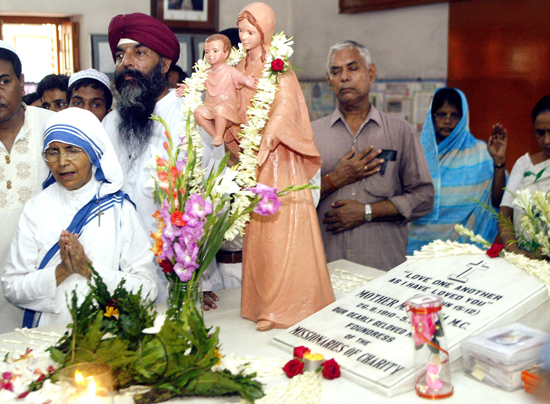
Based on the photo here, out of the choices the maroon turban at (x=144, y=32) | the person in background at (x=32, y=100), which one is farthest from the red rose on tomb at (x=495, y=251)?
the person in background at (x=32, y=100)

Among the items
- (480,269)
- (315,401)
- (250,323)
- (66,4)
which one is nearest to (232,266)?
(250,323)

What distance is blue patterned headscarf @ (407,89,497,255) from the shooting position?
173 inches

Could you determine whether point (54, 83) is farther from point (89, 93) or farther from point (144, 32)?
point (144, 32)

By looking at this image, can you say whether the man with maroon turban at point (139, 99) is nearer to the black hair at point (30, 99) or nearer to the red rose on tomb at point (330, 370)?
the red rose on tomb at point (330, 370)

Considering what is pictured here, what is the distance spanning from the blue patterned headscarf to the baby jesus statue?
251 centimetres

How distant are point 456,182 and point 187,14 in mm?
3321

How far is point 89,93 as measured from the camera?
3639 millimetres

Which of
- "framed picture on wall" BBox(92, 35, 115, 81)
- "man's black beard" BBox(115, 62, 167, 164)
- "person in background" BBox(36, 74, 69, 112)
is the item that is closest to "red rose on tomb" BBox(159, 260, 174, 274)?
"man's black beard" BBox(115, 62, 167, 164)

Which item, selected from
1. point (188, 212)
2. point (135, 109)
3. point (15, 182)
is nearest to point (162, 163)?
point (188, 212)

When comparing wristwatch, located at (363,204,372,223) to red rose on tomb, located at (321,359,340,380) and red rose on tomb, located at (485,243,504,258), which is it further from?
red rose on tomb, located at (321,359,340,380)

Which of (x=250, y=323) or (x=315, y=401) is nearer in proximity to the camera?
(x=315, y=401)

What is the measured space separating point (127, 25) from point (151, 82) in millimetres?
315

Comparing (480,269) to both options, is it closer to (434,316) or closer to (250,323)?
(434,316)

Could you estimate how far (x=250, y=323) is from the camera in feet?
7.93
